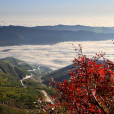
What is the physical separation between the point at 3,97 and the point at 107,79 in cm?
14350

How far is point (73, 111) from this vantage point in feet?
53.6

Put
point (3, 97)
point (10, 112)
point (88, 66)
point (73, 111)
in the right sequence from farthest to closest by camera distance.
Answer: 1. point (3, 97)
2. point (10, 112)
3. point (73, 111)
4. point (88, 66)

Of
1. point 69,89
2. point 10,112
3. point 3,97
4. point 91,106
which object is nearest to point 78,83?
point 69,89

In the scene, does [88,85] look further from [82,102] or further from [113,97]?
[113,97]

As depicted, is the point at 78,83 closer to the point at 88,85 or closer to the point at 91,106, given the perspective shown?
the point at 88,85

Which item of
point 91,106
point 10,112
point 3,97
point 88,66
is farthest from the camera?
point 3,97

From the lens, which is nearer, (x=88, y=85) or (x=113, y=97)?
(x=88, y=85)

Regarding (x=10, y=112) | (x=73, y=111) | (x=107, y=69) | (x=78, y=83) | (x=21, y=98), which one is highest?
(x=107, y=69)

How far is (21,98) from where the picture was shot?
154000 mm

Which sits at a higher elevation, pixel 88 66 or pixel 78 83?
pixel 88 66

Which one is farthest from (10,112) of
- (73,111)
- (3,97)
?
(73,111)

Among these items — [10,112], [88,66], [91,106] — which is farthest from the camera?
[10,112]

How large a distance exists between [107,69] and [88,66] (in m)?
2.96

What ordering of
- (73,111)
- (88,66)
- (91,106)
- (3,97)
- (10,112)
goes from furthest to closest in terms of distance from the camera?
(3,97) → (10,112) → (73,111) → (88,66) → (91,106)
